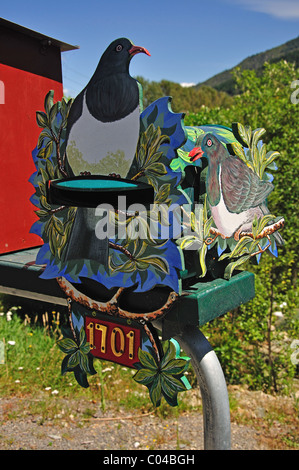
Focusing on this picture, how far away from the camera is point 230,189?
1.55 metres

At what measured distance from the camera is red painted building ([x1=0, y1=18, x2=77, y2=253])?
2.25 m

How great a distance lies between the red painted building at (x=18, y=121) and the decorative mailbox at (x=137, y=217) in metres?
0.61

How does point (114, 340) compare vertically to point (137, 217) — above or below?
below

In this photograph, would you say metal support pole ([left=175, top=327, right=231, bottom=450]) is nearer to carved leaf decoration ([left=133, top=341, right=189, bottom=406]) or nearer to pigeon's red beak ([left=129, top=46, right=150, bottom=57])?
carved leaf decoration ([left=133, top=341, right=189, bottom=406])

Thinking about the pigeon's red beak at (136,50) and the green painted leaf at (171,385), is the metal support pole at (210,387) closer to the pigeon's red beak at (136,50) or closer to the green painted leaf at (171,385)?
the green painted leaf at (171,385)

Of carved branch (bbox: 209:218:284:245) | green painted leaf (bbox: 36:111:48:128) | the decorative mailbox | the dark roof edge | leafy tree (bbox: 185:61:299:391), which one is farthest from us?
leafy tree (bbox: 185:61:299:391)

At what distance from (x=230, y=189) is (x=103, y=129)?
0.48 m

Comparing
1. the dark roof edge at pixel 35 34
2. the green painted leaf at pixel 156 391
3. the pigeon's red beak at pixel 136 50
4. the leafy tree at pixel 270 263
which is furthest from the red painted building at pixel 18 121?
the leafy tree at pixel 270 263

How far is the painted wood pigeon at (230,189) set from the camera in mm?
1440

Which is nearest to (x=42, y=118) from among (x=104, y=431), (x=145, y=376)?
(x=145, y=376)

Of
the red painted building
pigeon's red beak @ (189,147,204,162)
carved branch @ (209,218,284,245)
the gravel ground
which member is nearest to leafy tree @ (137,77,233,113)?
the gravel ground

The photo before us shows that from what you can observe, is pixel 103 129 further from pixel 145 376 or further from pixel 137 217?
pixel 145 376

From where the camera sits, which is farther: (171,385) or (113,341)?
(113,341)

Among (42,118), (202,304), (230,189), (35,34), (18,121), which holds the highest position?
(35,34)
